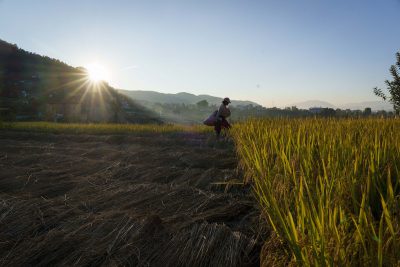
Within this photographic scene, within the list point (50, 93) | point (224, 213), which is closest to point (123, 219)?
point (224, 213)

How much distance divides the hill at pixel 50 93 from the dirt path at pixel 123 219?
22.5 m

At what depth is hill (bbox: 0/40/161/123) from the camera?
29.1 meters

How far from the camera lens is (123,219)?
248cm

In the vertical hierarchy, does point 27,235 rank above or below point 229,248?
below

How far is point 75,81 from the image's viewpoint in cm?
4131

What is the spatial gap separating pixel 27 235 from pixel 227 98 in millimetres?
6448

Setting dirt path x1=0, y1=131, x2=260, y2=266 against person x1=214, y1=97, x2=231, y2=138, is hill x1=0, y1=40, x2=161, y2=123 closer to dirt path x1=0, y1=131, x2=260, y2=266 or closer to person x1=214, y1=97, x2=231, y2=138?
person x1=214, y1=97, x2=231, y2=138

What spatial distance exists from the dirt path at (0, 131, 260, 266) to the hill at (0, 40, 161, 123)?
73.9 feet

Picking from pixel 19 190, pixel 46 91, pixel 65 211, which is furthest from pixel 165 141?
pixel 46 91

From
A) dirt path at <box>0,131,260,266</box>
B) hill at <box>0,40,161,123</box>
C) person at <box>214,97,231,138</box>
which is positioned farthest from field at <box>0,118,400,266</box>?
hill at <box>0,40,161,123</box>

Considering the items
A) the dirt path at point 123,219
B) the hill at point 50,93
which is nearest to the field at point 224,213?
the dirt path at point 123,219

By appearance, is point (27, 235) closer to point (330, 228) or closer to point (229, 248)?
point (229, 248)

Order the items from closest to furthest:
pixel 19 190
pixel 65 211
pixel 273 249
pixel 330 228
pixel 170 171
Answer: pixel 330 228
pixel 273 249
pixel 65 211
pixel 19 190
pixel 170 171

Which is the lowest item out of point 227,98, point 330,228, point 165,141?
point 165,141
